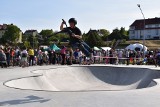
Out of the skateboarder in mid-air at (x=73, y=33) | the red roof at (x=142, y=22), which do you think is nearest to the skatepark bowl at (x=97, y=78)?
the skateboarder in mid-air at (x=73, y=33)

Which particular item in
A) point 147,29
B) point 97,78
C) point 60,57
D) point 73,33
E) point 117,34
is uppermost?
point 147,29

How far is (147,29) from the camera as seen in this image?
126000 millimetres

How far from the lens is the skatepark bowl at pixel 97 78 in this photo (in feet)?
45.2

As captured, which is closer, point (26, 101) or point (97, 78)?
point (26, 101)

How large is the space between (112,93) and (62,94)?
4.65 feet

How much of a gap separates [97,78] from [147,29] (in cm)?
11345

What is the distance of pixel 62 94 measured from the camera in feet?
27.0

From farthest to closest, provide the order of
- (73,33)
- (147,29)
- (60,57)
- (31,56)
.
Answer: (147,29), (60,57), (31,56), (73,33)

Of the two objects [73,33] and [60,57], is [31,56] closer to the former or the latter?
[60,57]

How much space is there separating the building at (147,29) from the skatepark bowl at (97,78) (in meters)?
107

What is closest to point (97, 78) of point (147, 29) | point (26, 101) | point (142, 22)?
point (26, 101)

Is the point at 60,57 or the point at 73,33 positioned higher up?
the point at 73,33

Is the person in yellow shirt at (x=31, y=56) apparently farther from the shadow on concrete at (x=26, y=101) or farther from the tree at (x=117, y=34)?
the tree at (x=117, y=34)

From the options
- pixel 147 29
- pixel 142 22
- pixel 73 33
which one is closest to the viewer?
pixel 73 33
